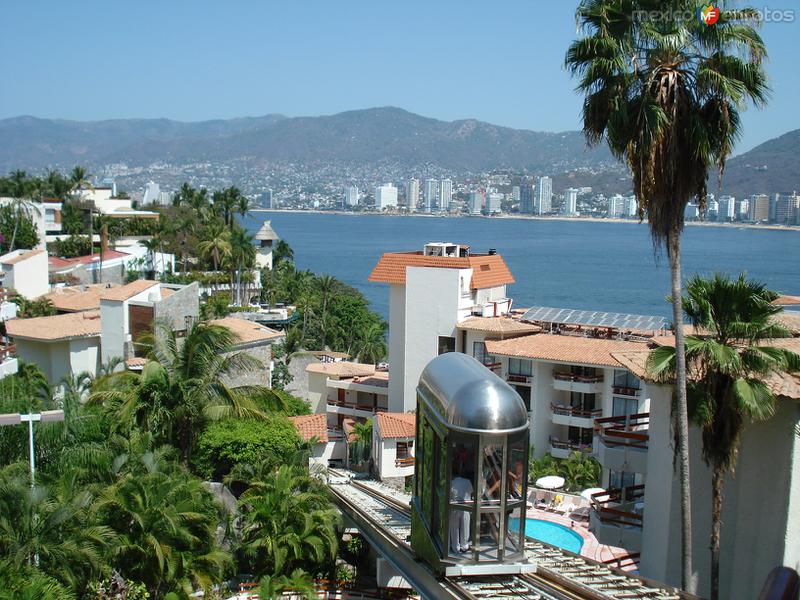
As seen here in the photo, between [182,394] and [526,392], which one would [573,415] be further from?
[182,394]

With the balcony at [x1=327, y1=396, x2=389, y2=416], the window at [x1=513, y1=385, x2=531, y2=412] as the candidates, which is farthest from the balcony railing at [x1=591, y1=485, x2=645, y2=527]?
the balcony at [x1=327, y1=396, x2=389, y2=416]

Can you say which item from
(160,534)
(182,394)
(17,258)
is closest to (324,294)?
(17,258)

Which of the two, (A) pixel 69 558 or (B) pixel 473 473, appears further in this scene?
(A) pixel 69 558

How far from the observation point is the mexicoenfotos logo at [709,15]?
12281 millimetres

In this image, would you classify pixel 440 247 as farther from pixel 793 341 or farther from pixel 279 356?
pixel 793 341

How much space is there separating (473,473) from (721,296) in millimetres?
4952

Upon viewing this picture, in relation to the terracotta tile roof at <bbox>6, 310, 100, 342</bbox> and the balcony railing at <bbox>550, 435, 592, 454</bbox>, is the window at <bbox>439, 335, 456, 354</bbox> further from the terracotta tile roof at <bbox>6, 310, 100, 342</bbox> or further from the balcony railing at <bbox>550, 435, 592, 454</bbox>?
the terracotta tile roof at <bbox>6, 310, 100, 342</bbox>

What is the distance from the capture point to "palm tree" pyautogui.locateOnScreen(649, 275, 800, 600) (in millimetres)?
12117

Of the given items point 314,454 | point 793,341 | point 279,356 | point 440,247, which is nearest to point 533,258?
point 279,356

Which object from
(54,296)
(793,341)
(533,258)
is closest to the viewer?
(793,341)

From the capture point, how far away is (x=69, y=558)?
12648 millimetres

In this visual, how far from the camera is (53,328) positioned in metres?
33.0

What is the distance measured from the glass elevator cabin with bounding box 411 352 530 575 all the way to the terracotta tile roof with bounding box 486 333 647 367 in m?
18.8

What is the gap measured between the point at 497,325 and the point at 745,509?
19.0 meters
